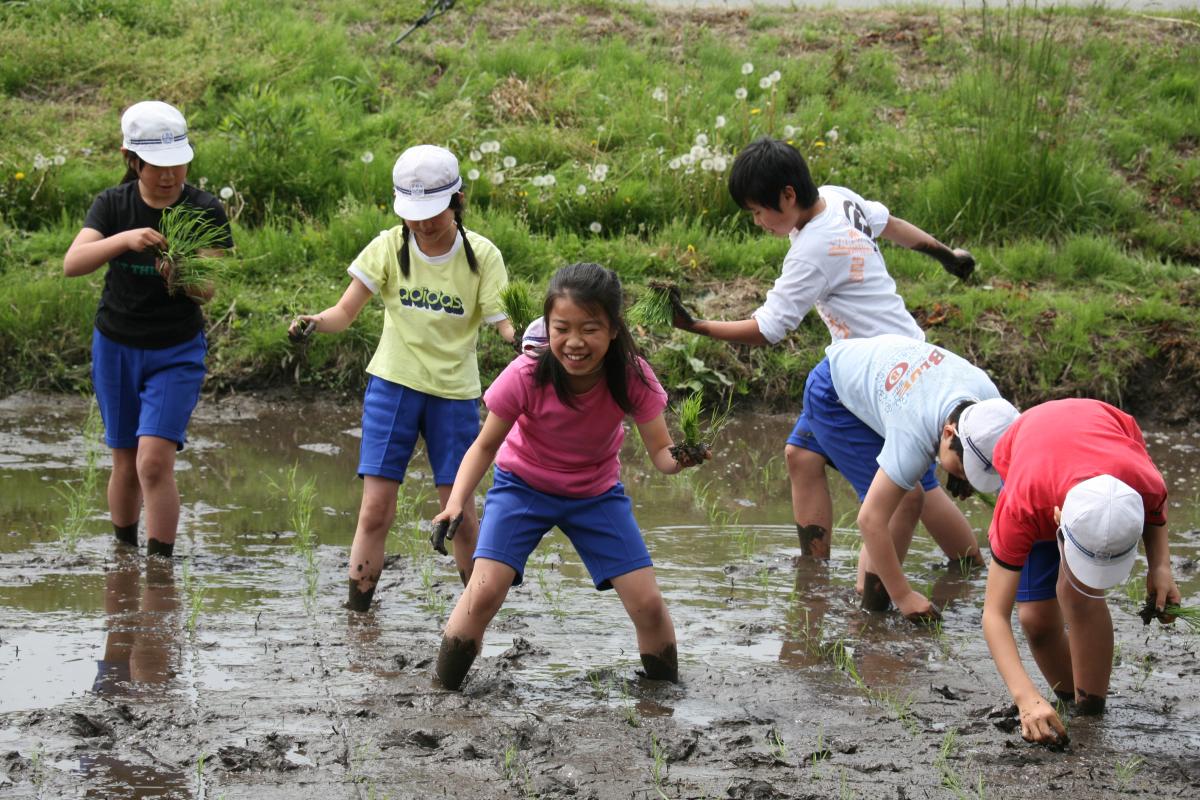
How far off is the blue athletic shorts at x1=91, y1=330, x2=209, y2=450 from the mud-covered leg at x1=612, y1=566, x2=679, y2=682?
7.02 ft

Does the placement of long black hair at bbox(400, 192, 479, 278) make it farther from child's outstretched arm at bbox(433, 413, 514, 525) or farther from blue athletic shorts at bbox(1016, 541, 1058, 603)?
blue athletic shorts at bbox(1016, 541, 1058, 603)

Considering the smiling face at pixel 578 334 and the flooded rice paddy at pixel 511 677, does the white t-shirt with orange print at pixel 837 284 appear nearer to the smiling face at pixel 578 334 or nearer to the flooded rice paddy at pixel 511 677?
the flooded rice paddy at pixel 511 677

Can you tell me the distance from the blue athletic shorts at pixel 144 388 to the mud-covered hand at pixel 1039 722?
3.43 metres

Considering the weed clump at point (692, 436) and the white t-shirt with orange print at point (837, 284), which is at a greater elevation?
the white t-shirt with orange print at point (837, 284)

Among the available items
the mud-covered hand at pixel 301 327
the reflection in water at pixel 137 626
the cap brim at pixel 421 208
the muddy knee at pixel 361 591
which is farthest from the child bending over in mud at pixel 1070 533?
the reflection in water at pixel 137 626

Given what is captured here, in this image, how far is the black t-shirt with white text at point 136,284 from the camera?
5.58 m

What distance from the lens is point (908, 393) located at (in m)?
4.79

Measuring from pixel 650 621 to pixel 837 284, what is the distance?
5.64 ft

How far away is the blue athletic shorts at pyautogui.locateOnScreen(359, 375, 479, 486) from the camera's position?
16.8 feet

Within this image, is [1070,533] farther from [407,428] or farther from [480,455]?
[407,428]

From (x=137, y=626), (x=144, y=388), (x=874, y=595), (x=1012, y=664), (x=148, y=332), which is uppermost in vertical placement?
(x=148, y=332)

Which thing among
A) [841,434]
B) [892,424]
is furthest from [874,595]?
[892,424]

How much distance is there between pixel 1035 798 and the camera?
374 centimetres

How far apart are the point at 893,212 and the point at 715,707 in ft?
20.0
